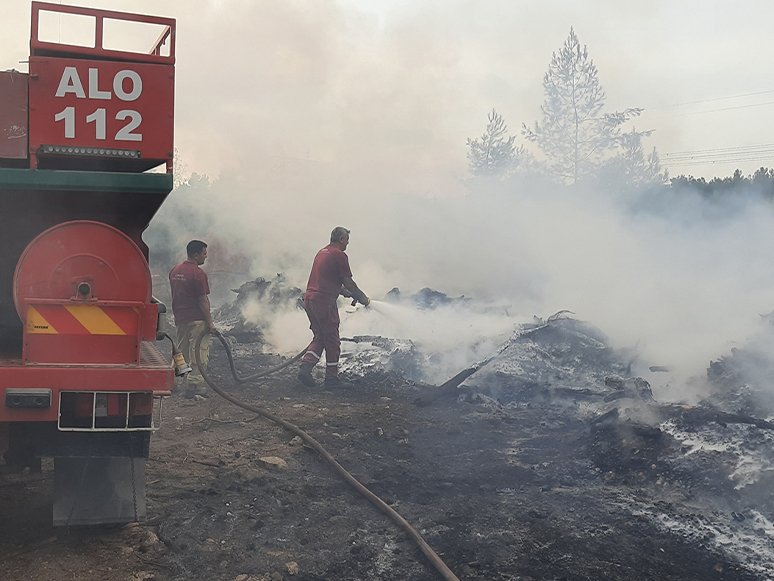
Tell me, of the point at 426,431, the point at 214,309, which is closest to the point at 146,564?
the point at 426,431

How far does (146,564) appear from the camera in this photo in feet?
10.6

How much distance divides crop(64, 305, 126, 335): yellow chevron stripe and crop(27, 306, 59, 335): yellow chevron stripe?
12 centimetres

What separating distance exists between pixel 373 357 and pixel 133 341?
6.56 meters

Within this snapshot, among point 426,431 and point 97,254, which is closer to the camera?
point 97,254

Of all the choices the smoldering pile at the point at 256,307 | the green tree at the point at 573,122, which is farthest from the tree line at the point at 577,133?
the smoldering pile at the point at 256,307

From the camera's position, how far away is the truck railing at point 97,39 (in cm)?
306

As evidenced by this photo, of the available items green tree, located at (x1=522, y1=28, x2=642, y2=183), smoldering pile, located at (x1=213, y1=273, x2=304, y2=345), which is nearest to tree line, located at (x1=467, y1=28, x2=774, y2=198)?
green tree, located at (x1=522, y1=28, x2=642, y2=183)

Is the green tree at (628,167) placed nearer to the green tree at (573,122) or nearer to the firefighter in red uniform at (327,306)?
the green tree at (573,122)

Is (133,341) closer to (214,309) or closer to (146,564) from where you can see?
(146,564)

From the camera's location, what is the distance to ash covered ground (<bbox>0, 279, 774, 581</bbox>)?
3.36m

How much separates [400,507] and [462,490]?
568mm

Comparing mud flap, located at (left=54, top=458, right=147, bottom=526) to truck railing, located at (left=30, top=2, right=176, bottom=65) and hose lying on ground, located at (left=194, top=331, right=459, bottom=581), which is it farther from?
truck railing, located at (left=30, top=2, right=176, bottom=65)

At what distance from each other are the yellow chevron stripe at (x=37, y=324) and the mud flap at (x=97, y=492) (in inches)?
36.0

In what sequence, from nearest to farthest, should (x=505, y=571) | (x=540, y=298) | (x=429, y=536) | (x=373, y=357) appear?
(x=505, y=571)
(x=429, y=536)
(x=373, y=357)
(x=540, y=298)
